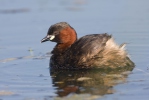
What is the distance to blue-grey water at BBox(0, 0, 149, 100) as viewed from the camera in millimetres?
7662

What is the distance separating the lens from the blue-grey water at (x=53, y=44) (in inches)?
302

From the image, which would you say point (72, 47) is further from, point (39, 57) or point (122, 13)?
point (122, 13)

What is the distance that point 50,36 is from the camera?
10.0 meters

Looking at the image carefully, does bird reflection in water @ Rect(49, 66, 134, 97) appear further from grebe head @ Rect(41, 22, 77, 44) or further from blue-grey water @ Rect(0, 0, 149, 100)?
grebe head @ Rect(41, 22, 77, 44)

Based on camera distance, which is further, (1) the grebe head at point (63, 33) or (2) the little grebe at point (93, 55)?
(1) the grebe head at point (63, 33)

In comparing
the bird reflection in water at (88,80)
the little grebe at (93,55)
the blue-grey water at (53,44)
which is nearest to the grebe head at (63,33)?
the little grebe at (93,55)

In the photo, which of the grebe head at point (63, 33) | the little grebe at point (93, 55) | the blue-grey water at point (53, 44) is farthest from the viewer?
the grebe head at point (63, 33)

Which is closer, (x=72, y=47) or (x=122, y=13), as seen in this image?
(x=72, y=47)

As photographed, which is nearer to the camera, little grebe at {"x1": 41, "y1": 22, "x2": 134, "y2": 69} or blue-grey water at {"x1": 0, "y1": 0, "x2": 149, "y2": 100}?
blue-grey water at {"x1": 0, "y1": 0, "x2": 149, "y2": 100}

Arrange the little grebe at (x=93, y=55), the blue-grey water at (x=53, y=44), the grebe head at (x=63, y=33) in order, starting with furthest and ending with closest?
the grebe head at (x=63, y=33), the little grebe at (x=93, y=55), the blue-grey water at (x=53, y=44)

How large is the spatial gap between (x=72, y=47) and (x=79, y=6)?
6173mm

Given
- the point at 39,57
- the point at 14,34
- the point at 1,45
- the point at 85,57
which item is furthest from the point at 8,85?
the point at 14,34

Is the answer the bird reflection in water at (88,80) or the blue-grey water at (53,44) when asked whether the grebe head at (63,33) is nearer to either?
the blue-grey water at (53,44)

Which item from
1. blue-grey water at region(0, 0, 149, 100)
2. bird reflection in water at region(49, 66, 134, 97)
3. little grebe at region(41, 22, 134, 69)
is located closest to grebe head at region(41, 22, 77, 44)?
little grebe at region(41, 22, 134, 69)
